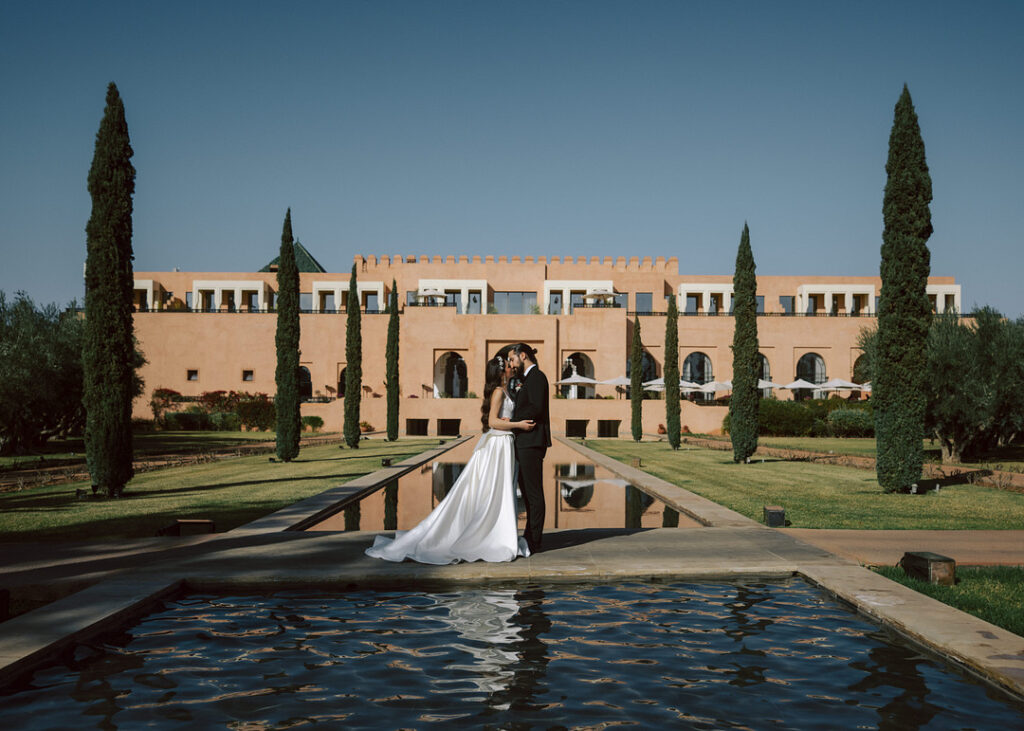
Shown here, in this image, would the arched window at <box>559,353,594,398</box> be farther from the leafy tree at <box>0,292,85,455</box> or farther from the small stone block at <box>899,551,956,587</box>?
the small stone block at <box>899,551,956,587</box>

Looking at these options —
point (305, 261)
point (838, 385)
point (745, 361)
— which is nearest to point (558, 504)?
point (745, 361)

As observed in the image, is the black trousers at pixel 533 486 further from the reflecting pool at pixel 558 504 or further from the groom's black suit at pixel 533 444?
the reflecting pool at pixel 558 504

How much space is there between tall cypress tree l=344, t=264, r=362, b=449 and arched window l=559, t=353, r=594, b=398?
1624cm

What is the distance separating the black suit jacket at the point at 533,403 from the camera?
6508 millimetres

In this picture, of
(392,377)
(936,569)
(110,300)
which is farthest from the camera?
(392,377)

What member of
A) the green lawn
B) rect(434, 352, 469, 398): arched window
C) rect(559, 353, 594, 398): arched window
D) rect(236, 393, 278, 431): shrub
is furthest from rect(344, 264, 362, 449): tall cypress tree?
rect(559, 353, 594, 398): arched window

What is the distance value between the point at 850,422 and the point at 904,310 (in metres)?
21.0

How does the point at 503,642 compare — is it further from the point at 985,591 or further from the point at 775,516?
the point at 775,516

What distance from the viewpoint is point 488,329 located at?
38.6m

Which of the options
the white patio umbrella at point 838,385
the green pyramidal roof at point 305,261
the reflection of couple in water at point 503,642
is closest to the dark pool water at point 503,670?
the reflection of couple in water at point 503,642

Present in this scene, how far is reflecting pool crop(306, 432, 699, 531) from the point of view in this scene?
903cm

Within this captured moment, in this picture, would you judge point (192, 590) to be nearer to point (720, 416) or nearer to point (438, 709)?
point (438, 709)

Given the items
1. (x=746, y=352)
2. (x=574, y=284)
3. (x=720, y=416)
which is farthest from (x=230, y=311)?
(x=746, y=352)

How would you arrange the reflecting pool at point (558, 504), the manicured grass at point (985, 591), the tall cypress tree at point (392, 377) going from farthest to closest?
the tall cypress tree at point (392, 377) → the reflecting pool at point (558, 504) → the manicured grass at point (985, 591)
